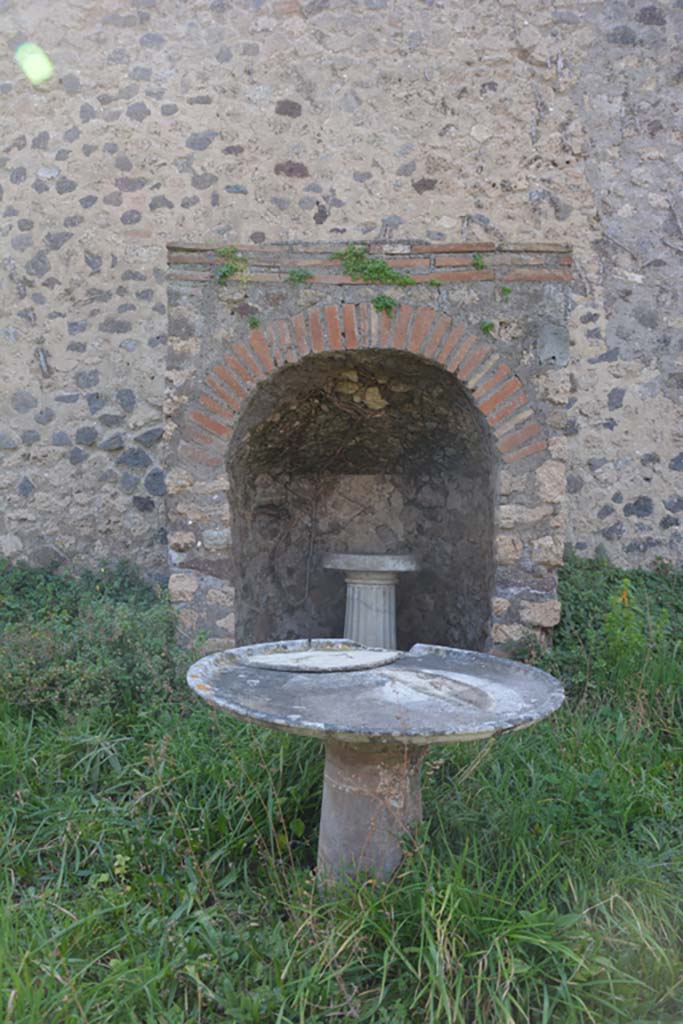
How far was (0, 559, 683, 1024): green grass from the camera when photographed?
2.01 meters

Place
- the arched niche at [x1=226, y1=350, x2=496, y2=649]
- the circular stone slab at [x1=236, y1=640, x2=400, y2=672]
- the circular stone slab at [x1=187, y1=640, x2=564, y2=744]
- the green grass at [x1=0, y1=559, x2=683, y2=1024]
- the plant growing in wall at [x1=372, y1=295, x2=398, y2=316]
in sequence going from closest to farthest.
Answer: the green grass at [x1=0, y1=559, x2=683, y2=1024] < the circular stone slab at [x1=187, y1=640, x2=564, y2=744] < the circular stone slab at [x1=236, y1=640, x2=400, y2=672] < the plant growing in wall at [x1=372, y1=295, x2=398, y2=316] < the arched niche at [x1=226, y1=350, x2=496, y2=649]

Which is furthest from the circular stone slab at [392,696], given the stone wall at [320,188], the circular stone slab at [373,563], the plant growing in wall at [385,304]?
the stone wall at [320,188]

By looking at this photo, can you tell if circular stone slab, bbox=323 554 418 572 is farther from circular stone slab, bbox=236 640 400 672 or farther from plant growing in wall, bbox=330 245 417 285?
plant growing in wall, bbox=330 245 417 285

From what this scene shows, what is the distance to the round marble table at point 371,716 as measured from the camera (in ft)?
7.11

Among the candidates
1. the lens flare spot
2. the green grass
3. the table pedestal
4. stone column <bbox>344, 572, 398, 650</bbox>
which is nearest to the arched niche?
stone column <bbox>344, 572, 398, 650</bbox>

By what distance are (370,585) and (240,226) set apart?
120 inches

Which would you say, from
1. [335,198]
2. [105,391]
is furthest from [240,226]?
[105,391]

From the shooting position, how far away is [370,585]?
197 inches

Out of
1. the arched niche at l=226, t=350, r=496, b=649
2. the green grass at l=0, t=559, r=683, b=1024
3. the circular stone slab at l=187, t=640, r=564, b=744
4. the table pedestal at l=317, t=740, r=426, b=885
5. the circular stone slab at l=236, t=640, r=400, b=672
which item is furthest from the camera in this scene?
the arched niche at l=226, t=350, r=496, b=649

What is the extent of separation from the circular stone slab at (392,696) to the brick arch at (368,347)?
4.57 ft

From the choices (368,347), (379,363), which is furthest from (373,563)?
(368,347)

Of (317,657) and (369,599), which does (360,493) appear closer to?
(369,599)

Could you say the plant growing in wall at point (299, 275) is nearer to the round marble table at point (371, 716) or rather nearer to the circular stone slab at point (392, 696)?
the circular stone slab at point (392, 696)

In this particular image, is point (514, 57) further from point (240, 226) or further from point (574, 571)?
point (574, 571)
